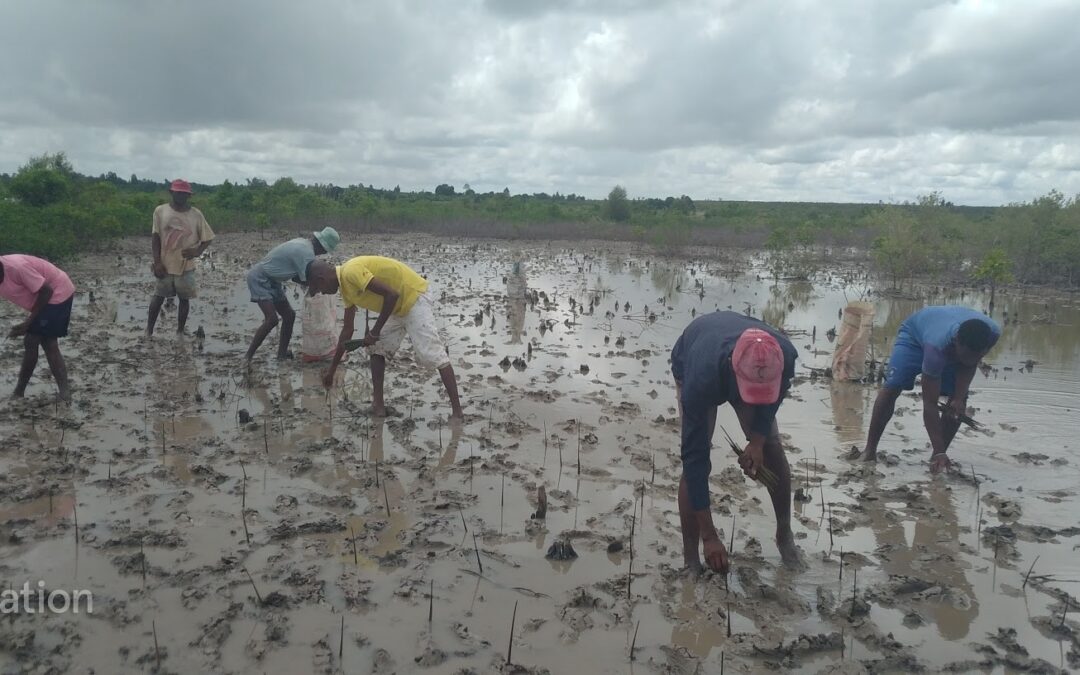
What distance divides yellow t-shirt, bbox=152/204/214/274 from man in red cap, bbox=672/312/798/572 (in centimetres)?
631

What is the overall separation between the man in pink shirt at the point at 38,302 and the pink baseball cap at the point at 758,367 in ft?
16.9

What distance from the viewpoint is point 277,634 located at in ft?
9.76

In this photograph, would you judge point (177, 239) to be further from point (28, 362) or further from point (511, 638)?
point (511, 638)

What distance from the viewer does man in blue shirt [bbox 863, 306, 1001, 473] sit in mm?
4590

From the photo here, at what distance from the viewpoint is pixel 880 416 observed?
535cm

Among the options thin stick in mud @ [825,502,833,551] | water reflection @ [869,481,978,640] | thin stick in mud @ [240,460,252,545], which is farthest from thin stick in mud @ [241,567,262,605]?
water reflection @ [869,481,978,640]

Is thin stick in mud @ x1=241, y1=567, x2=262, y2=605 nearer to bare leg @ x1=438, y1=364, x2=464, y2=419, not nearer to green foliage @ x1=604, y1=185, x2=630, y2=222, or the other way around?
bare leg @ x1=438, y1=364, x2=464, y2=419

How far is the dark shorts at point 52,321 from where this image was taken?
18.1ft

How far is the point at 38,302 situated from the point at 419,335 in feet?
9.48

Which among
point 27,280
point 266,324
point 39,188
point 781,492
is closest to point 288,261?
point 266,324

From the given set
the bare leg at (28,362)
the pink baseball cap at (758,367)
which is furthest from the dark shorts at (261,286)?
the pink baseball cap at (758,367)

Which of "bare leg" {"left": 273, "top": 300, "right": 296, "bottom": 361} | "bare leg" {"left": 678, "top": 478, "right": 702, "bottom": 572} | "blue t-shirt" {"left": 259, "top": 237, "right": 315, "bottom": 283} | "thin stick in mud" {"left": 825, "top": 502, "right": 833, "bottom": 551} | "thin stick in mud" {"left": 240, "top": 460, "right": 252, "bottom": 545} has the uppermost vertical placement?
"blue t-shirt" {"left": 259, "top": 237, "right": 315, "bottom": 283}

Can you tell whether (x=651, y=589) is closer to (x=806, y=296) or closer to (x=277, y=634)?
(x=277, y=634)

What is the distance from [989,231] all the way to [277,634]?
20.7 meters
